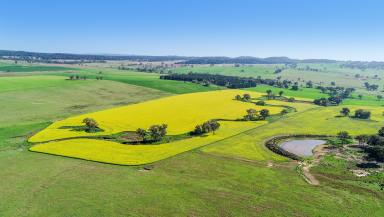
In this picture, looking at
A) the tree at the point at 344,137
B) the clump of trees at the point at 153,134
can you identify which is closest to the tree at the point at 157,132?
the clump of trees at the point at 153,134

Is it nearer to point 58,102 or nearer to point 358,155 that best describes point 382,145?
point 358,155

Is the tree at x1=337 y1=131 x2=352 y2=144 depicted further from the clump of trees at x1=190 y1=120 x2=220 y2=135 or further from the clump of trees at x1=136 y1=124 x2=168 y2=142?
the clump of trees at x1=136 y1=124 x2=168 y2=142

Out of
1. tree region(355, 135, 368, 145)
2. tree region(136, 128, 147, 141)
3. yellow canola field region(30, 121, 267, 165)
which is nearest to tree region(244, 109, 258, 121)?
yellow canola field region(30, 121, 267, 165)

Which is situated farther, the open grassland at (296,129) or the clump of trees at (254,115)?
the clump of trees at (254,115)

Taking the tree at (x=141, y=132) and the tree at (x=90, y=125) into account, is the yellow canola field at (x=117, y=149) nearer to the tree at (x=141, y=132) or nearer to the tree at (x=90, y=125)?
the tree at (x=141, y=132)

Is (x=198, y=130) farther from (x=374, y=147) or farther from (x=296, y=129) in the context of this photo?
(x=374, y=147)

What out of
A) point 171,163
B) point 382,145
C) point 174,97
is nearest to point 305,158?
point 382,145
